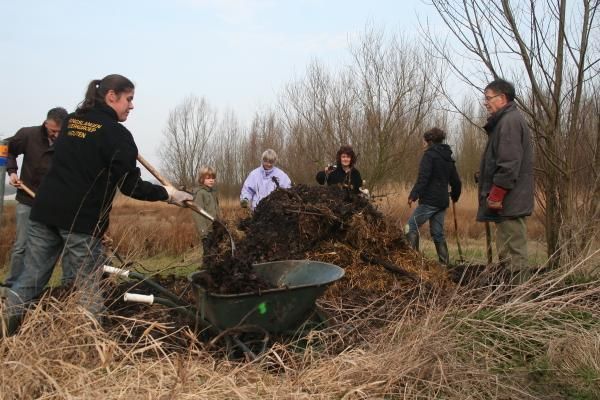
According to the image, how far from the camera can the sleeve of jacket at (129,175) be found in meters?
3.35

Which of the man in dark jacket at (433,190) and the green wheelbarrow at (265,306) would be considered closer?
the green wheelbarrow at (265,306)

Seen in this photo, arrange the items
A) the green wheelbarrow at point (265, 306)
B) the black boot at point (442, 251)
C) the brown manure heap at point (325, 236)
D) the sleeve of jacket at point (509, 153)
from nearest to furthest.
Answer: the green wheelbarrow at point (265, 306), the sleeve of jacket at point (509, 153), the brown manure heap at point (325, 236), the black boot at point (442, 251)

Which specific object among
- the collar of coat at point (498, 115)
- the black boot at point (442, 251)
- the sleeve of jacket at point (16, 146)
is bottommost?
the black boot at point (442, 251)

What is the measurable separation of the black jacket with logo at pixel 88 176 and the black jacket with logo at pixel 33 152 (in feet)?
8.09

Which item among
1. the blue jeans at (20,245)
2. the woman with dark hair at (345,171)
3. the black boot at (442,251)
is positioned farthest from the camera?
the woman with dark hair at (345,171)

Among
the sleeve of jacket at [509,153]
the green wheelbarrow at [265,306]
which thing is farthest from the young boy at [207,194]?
the green wheelbarrow at [265,306]

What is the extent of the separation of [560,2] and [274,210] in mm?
3544

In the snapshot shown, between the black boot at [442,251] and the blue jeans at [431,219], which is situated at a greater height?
the blue jeans at [431,219]

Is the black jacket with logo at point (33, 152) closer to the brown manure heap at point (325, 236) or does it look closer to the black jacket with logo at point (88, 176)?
the brown manure heap at point (325, 236)

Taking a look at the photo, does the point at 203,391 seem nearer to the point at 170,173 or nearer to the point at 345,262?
the point at 345,262

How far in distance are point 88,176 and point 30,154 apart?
2.76m

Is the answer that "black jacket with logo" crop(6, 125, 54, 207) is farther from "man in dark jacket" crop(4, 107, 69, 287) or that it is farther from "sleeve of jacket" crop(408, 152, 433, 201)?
"sleeve of jacket" crop(408, 152, 433, 201)

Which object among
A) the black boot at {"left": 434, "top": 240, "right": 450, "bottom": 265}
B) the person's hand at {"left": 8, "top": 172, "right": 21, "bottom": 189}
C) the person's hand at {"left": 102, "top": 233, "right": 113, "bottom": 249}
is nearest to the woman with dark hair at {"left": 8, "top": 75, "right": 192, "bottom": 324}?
→ the person's hand at {"left": 102, "top": 233, "right": 113, "bottom": 249}

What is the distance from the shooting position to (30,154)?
18.6 ft
